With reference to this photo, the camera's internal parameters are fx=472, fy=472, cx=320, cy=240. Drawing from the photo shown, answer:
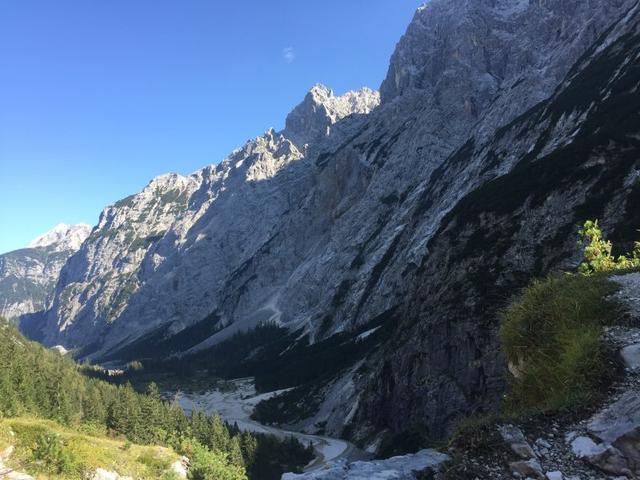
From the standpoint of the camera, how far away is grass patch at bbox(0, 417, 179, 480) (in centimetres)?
3297

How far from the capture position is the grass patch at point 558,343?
876 centimetres

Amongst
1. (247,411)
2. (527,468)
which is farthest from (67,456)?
(247,411)

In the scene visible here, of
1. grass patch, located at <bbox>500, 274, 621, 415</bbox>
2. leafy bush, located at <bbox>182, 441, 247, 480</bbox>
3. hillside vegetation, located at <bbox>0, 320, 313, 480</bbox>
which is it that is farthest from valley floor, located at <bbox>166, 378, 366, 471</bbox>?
grass patch, located at <bbox>500, 274, 621, 415</bbox>

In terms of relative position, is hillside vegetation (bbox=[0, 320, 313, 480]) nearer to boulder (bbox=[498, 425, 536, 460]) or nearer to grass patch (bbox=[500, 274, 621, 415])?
grass patch (bbox=[500, 274, 621, 415])

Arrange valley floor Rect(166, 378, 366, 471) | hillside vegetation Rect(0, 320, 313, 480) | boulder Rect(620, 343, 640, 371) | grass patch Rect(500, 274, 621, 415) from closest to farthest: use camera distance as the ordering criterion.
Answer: boulder Rect(620, 343, 640, 371)
grass patch Rect(500, 274, 621, 415)
hillside vegetation Rect(0, 320, 313, 480)
valley floor Rect(166, 378, 366, 471)

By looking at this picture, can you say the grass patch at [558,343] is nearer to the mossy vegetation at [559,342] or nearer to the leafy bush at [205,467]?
the mossy vegetation at [559,342]

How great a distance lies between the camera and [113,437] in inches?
2613

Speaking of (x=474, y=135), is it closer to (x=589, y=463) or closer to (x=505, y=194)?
(x=505, y=194)

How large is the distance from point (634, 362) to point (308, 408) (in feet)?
391

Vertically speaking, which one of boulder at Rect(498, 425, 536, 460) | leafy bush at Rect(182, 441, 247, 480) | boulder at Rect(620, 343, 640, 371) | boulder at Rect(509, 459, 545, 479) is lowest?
leafy bush at Rect(182, 441, 247, 480)

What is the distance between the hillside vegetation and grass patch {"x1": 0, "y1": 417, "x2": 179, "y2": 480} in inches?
2.6

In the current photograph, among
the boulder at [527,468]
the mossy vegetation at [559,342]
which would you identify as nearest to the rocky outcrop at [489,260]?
the mossy vegetation at [559,342]

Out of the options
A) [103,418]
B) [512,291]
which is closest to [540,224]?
[512,291]

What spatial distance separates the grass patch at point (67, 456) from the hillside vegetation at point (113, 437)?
0.22 ft
